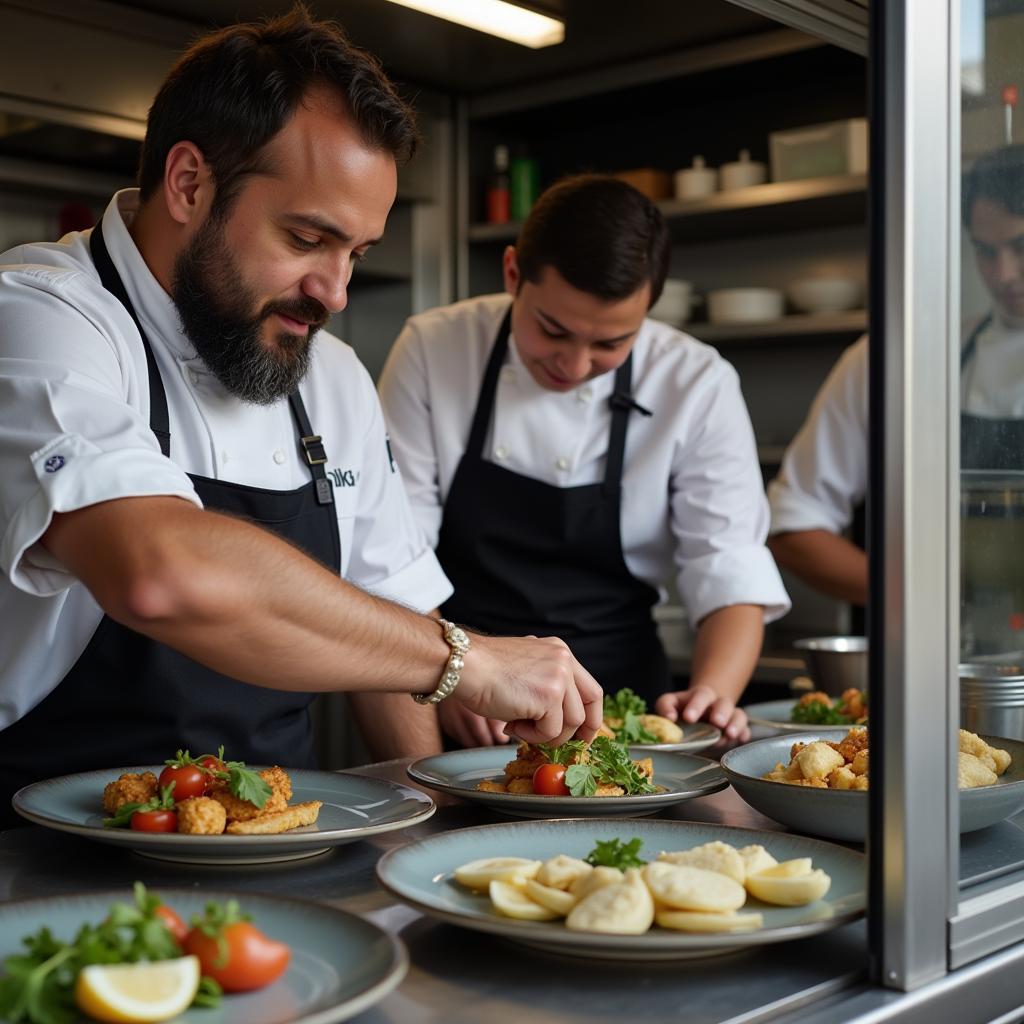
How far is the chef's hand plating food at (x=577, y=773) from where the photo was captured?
140cm

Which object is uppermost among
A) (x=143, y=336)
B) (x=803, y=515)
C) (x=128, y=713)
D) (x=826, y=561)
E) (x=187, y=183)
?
(x=187, y=183)

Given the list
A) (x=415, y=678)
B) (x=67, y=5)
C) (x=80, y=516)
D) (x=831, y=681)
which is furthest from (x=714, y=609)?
(x=67, y=5)

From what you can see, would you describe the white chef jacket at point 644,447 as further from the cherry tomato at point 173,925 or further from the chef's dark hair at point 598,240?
the cherry tomato at point 173,925

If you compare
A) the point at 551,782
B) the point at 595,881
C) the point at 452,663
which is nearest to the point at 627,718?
the point at 551,782

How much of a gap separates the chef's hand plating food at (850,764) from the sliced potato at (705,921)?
10.1 inches

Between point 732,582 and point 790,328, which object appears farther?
point 790,328

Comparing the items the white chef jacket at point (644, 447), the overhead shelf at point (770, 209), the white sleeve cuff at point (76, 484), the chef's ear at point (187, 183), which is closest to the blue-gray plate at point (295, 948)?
the white sleeve cuff at point (76, 484)

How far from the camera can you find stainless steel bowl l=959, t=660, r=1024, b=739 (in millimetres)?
1132

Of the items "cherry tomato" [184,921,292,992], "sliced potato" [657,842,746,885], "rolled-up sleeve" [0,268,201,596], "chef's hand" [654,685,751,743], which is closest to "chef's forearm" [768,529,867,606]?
"chef's hand" [654,685,751,743]

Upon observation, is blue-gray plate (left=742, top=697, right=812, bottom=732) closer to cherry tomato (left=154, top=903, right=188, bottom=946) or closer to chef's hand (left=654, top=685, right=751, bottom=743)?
chef's hand (left=654, top=685, right=751, bottom=743)

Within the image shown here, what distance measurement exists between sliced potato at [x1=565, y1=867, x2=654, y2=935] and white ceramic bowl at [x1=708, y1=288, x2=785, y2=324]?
3316 mm

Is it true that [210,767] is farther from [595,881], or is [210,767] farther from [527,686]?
[595,881]

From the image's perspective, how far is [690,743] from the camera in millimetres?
1772

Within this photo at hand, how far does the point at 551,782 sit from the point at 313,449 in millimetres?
741
